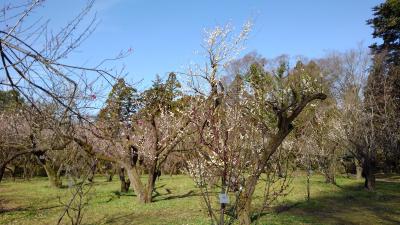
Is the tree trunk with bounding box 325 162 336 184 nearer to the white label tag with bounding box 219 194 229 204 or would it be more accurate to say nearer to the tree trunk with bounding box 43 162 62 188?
the tree trunk with bounding box 43 162 62 188

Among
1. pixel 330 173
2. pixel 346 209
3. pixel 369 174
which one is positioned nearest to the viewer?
pixel 346 209

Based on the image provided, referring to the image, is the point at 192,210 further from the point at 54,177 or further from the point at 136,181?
the point at 54,177

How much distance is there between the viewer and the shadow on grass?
12.9m

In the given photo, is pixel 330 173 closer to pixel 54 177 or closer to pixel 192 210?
pixel 192 210

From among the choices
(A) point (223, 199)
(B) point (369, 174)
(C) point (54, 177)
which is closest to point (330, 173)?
(B) point (369, 174)

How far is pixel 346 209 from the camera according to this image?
50.0ft

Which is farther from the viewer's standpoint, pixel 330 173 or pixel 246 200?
pixel 330 173

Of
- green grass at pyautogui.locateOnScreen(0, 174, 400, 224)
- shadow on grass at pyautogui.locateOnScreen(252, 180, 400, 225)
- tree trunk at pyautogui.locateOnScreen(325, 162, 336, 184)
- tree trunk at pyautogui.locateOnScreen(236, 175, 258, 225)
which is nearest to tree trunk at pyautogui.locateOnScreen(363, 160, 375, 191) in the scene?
green grass at pyautogui.locateOnScreen(0, 174, 400, 224)

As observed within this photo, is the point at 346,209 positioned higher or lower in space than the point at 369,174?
lower

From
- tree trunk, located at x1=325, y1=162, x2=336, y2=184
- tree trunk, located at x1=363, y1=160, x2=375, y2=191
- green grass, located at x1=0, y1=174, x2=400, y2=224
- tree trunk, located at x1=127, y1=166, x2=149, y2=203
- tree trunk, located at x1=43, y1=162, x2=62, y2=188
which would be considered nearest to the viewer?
green grass, located at x1=0, y1=174, x2=400, y2=224

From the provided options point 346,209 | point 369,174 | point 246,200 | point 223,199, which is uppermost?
point 369,174

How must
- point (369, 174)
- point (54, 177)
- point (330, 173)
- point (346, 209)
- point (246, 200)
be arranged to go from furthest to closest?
point (330, 173) → point (54, 177) → point (369, 174) → point (346, 209) → point (246, 200)

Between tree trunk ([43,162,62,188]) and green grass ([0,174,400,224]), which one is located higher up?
tree trunk ([43,162,62,188])

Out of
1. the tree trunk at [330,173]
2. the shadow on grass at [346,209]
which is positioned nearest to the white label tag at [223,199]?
the shadow on grass at [346,209]
